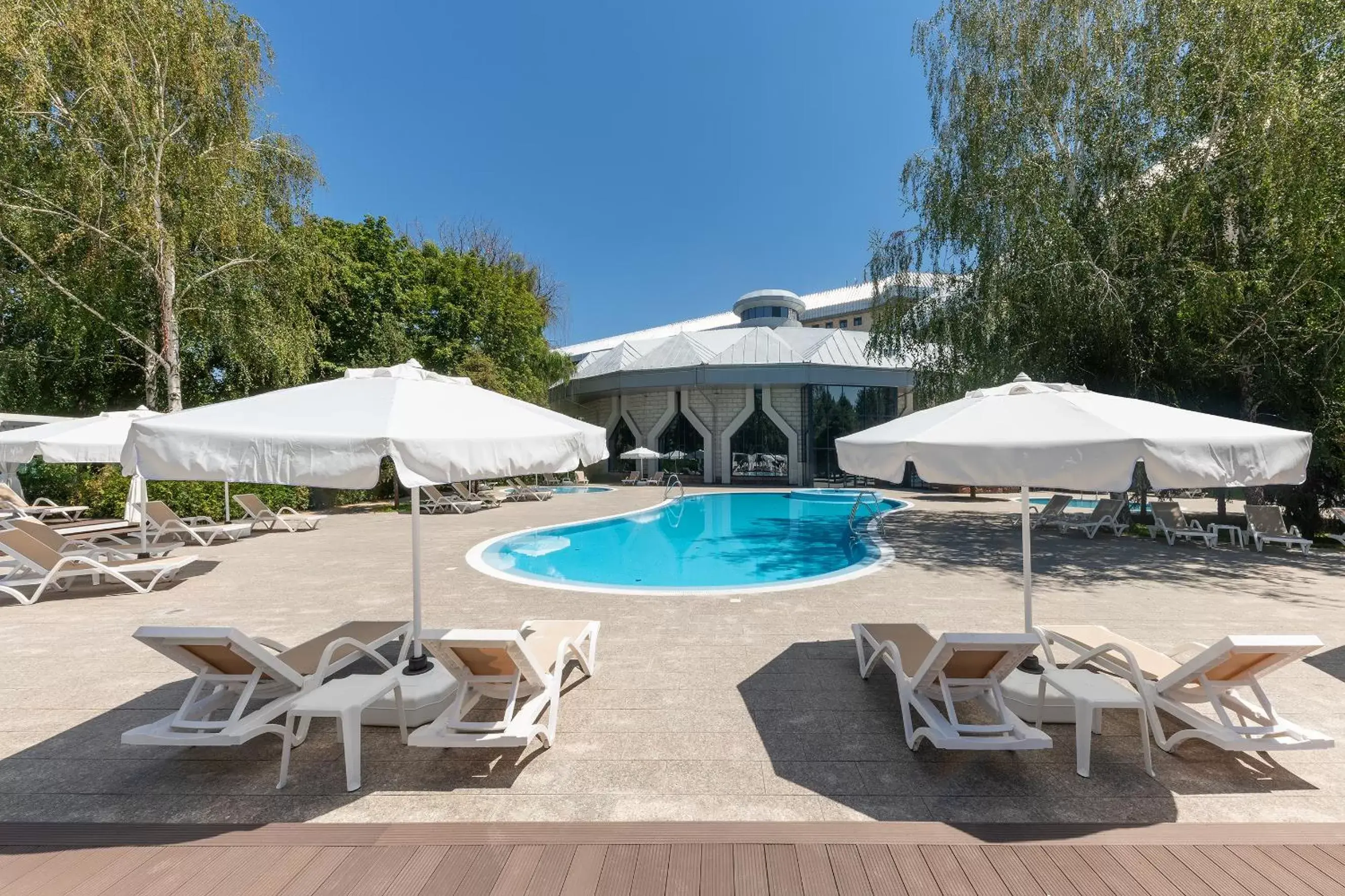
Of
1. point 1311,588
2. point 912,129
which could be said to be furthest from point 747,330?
point 1311,588

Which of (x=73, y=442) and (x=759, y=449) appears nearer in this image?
(x=73, y=442)

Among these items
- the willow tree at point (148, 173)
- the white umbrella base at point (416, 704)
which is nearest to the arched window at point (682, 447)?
the willow tree at point (148, 173)

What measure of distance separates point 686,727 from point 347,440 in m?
2.57

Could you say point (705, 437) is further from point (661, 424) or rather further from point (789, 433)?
point (789, 433)

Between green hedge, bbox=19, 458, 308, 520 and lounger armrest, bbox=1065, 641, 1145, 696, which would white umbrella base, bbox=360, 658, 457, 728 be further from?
green hedge, bbox=19, 458, 308, 520

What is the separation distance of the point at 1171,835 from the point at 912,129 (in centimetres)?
Answer: 1458

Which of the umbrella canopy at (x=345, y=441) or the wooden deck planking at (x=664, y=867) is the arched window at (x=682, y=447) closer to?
the umbrella canopy at (x=345, y=441)

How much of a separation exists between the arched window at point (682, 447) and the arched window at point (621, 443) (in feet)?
6.35

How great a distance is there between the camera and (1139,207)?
991 cm

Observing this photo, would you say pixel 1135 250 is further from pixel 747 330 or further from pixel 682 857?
pixel 747 330

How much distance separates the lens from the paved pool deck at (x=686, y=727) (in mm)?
2670

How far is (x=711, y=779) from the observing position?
287 cm

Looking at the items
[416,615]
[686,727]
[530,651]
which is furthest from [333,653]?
[686,727]

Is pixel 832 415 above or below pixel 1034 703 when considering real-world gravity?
above
